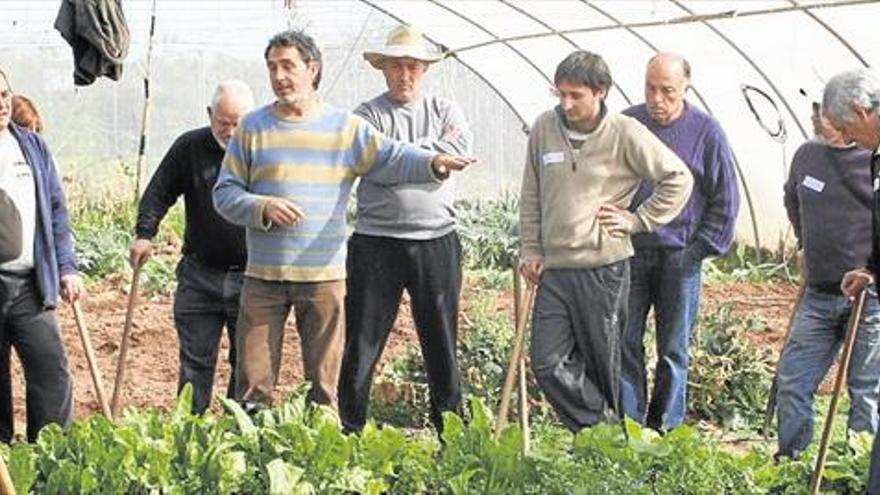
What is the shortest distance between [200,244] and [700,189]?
6.55ft

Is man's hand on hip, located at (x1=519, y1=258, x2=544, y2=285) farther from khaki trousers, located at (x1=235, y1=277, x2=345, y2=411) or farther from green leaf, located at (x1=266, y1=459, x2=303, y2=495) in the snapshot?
green leaf, located at (x1=266, y1=459, x2=303, y2=495)

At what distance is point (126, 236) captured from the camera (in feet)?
47.5

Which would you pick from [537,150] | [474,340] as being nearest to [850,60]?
[474,340]

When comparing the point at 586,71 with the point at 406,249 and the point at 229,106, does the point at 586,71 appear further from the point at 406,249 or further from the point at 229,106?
the point at 229,106

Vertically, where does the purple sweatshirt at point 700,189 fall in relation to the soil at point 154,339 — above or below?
above

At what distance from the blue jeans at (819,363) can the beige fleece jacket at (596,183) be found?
64 centimetres

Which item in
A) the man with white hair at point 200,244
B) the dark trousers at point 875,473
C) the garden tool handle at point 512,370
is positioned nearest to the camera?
the dark trousers at point 875,473

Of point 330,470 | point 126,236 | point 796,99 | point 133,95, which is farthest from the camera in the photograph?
point 133,95

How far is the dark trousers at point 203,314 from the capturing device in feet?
22.0

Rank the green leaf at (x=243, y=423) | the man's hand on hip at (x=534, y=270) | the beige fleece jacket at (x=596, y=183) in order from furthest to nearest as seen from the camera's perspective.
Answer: the man's hand on hip at (x=534, y=270)
the beige fleece jacket at (x=596, y=183)
the green leaf at (x=243, y=423)

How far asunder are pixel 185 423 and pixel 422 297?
158 cm

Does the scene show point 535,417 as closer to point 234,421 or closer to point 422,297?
point 422,297

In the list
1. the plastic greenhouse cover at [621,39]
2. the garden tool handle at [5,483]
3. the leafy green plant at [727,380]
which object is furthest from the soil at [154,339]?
the garden tool handle at [5,483]

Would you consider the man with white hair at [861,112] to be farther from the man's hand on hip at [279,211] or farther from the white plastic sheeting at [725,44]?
the white plastic sheeting at [725,44]
